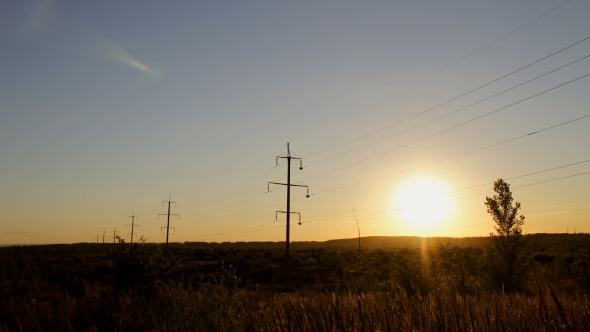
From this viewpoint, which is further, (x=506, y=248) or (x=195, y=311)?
(x=506, y=248)

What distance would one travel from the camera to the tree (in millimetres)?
23797

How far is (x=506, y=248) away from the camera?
80.4ft

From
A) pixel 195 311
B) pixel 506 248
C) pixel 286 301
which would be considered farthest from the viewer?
pixel 506 248

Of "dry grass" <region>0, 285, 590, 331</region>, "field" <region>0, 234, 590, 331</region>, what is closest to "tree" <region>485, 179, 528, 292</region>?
"field" <region>0, 234, 590, 331</region>

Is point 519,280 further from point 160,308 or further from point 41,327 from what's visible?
point 41,327

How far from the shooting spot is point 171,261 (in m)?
20.9

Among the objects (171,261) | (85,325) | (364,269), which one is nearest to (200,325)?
(85,325)

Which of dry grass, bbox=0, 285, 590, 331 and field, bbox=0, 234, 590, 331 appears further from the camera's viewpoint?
dry grass, bbox=0, 285, 590, 331

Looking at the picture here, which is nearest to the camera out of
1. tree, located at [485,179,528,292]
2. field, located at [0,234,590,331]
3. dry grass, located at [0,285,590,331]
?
field, located at [0,234,590,331]

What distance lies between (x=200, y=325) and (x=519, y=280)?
20307 mm

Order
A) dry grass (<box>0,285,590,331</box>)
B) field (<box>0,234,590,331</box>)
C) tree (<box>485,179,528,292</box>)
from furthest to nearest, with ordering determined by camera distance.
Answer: tree (<box>485,179,528,292</box>), dry grass (<box>0,285,590,331</box>), field (<box>0,234,590,331</box>)

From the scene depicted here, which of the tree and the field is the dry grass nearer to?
the field

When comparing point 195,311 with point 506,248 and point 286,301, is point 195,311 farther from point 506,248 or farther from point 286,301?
point 506,248

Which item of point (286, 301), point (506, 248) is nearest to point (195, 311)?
point (286, 301)
